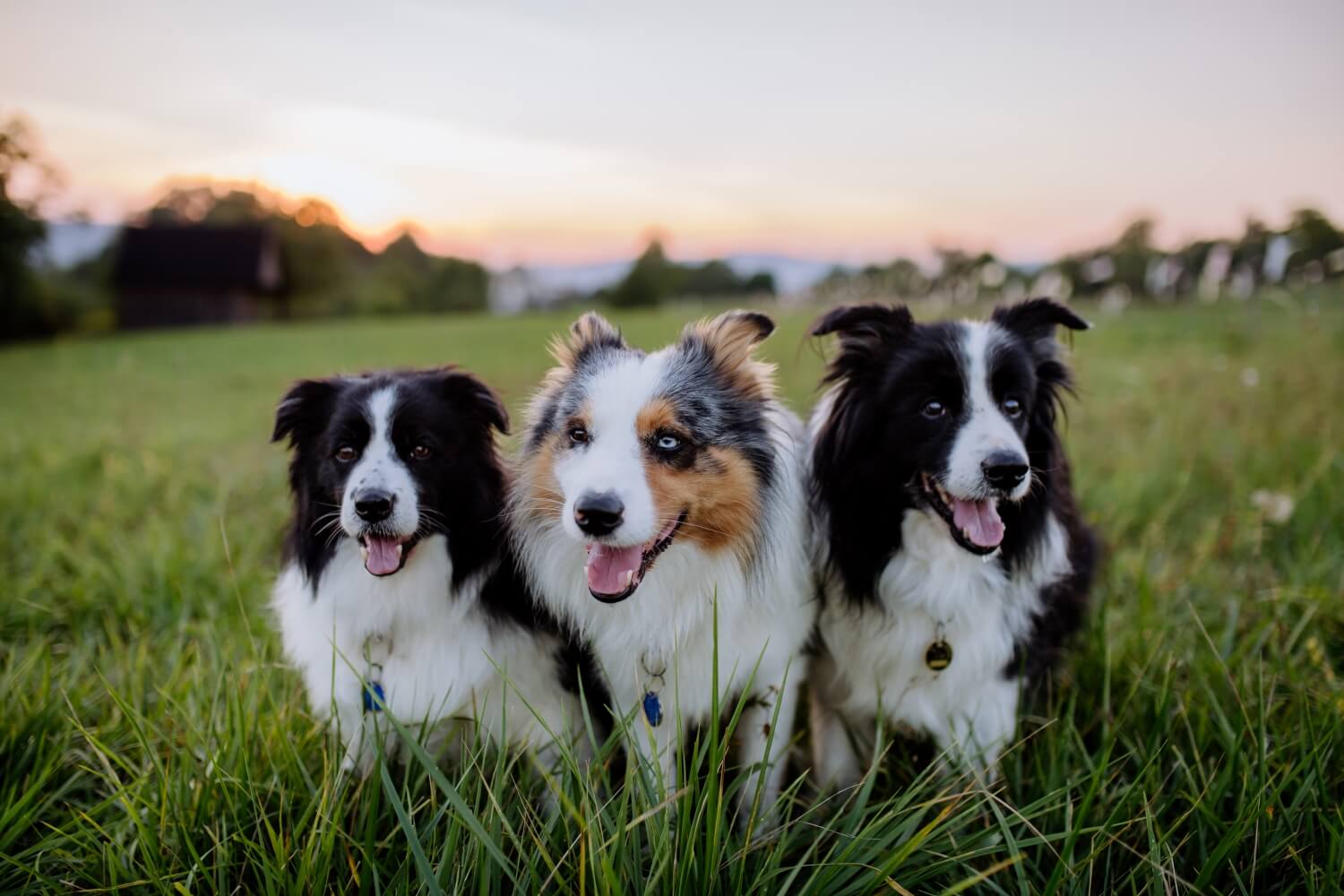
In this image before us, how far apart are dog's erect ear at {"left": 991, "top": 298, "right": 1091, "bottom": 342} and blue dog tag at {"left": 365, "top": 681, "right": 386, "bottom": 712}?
8.51 ft

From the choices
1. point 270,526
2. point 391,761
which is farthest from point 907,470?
point 270,526

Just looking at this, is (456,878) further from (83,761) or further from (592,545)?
(83,761)

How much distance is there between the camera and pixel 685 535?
8.50ft

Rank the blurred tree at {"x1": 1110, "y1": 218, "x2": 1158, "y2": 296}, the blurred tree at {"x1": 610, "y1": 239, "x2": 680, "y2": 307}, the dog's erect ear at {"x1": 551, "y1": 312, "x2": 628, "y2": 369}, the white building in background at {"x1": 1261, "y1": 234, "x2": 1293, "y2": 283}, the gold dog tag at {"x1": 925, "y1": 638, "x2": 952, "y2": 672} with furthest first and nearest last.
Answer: the blurred tree at {"x1": 610, "y1": 239, "x2": 680, "y2": 307} → the blurred tree at {"x1": 1110, "y1": 218, "x2": 1158, "y2": 296} → the white building in background at {"x1": 1261, "y1": 234, "x2": 1293, "y2": 283} → the dog's erect ear at {"x1": 551, "y1": 312, "x2": 628, "y2": 369} → the gold dog tag at {"x1": 925, "y1": 638, "x2": 952, "y2": 672}

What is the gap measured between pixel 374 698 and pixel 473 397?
3.74 ft

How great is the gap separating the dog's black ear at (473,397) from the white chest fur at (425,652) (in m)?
0.50

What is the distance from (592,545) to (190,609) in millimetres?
2934

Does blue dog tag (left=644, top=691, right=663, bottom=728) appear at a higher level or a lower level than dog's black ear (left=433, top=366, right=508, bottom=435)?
lower

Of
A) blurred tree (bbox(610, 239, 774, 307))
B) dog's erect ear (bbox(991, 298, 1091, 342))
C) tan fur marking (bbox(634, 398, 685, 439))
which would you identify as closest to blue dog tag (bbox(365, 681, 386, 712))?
tan fur marking (bbox(634, 398, 685, 439))

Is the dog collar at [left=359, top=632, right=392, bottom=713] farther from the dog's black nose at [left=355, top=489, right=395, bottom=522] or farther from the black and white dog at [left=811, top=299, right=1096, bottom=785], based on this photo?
the black and white dog at [left=811, top=299, right=1096, bottom=785]

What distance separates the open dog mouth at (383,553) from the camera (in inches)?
102

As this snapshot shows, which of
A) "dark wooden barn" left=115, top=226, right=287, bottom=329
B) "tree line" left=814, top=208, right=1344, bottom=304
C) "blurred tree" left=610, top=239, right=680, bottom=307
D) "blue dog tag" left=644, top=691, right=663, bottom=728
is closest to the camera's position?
"blue dog tag" left=644, top=691, right=663, bottom=728

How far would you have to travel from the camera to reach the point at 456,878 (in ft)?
6.65

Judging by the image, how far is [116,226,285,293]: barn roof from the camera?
110 ft
